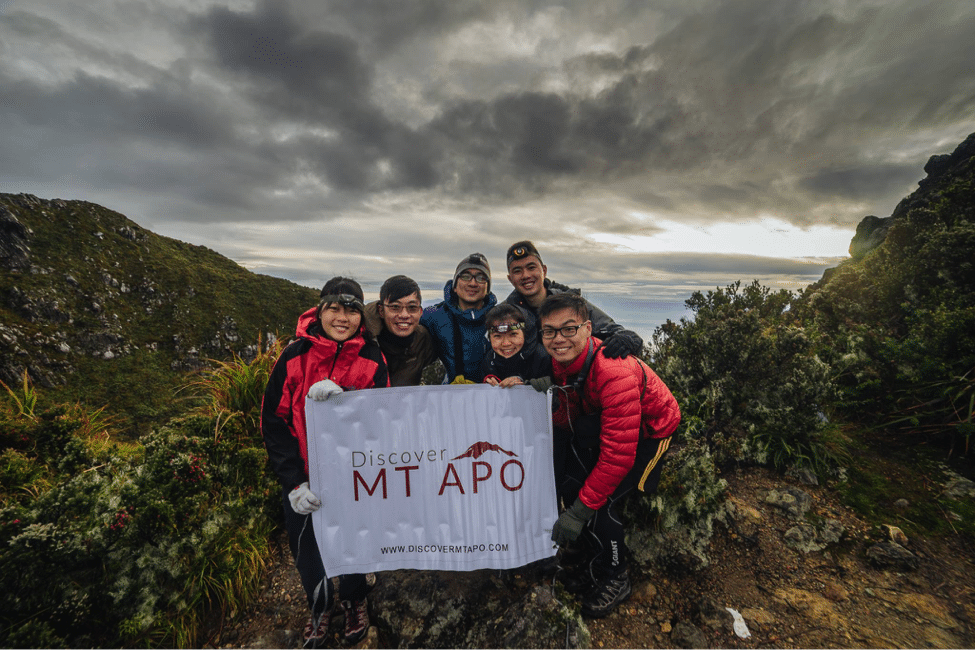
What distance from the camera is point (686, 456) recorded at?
4500 millimetres

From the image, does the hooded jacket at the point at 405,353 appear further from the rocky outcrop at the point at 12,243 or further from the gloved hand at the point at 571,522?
the rocky outcrop at the point at 12,243

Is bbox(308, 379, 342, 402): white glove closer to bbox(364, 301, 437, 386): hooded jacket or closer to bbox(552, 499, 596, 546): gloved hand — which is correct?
bbox(364, 301, 437, 386): hooded jacket

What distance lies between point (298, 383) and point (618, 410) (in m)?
2.93

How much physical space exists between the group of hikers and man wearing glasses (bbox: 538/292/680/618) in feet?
0.03

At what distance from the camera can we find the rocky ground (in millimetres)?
3186

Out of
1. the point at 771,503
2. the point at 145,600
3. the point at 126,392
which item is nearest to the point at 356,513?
the point at 145,600

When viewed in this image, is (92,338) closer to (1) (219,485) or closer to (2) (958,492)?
(1) (219,485)

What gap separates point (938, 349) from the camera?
5.47m

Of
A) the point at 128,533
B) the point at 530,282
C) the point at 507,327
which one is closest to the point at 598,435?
the point at 507,327

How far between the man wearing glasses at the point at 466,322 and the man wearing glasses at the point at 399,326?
1.09 feet

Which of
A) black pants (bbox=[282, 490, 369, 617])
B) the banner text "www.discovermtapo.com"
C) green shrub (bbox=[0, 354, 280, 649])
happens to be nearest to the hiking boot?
the banner text "www.discovermtapo.com"

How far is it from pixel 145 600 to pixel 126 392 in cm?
7635

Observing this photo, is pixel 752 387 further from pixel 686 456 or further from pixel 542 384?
pixel 542 384

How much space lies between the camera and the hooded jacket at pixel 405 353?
412cm
